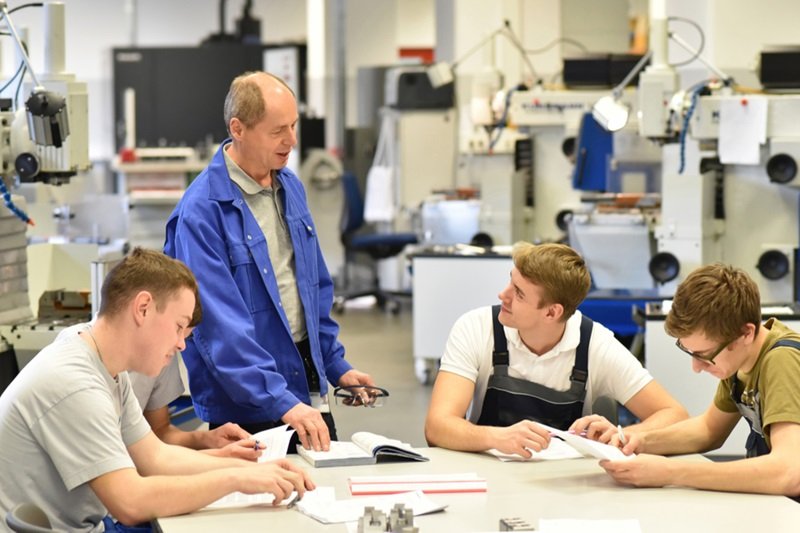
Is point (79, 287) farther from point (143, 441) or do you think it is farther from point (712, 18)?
point (712, 18)

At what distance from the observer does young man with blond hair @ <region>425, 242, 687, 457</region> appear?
3021mm

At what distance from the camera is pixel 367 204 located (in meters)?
10.2

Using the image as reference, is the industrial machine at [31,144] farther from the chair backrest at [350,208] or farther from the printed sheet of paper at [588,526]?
the chair backrest at [350,208]

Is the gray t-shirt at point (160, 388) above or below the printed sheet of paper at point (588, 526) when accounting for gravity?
above

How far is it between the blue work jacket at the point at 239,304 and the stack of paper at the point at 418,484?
0.39 metres

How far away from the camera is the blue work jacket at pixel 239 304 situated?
2.91 metres

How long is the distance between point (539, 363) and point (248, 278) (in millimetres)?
746

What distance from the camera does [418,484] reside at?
2.59 m

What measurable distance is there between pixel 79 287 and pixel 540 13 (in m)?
7.33

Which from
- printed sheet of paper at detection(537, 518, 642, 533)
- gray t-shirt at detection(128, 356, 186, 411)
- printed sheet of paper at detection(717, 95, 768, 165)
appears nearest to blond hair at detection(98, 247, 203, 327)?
gray t-shirt at detection(128, 356, 186, 411)

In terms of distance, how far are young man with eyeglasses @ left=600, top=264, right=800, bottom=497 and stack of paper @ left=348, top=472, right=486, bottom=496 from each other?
0.29m

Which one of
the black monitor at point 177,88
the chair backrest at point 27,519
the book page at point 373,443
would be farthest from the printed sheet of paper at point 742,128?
the black monitor at point 177,88

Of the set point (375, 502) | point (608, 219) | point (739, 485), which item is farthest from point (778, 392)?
point (608, 219)

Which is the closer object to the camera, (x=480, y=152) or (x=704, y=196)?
(x=704, y=196)
